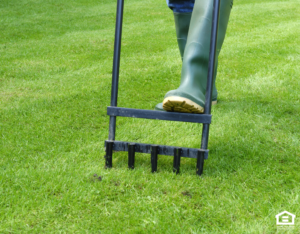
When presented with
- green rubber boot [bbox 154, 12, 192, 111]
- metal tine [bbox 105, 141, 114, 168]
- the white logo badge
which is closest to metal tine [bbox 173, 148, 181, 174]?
metal tine [bbox 105, 141, 114, 168]

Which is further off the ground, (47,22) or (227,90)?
(47,22)

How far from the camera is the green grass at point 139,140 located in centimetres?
159

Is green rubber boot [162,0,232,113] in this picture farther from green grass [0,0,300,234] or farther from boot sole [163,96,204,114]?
green grass [0,0,300,234]

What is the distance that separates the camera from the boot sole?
6.01ft

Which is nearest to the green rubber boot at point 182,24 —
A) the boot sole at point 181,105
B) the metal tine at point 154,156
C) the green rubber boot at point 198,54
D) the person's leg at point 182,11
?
the person's leg at point 182,11

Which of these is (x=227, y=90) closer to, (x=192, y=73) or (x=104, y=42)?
(x=192, y=73)

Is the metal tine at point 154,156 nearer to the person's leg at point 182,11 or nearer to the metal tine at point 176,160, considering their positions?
the metal tine at point 176,160

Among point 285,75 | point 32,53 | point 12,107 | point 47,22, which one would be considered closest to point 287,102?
point 285,75

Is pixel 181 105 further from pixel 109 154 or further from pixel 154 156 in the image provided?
pixel 109 154

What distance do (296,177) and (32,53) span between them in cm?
486

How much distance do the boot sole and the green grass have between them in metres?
0.37

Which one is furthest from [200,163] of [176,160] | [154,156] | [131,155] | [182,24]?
[182,24]

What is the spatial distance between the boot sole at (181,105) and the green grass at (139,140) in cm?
37

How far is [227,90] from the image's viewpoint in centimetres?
376
